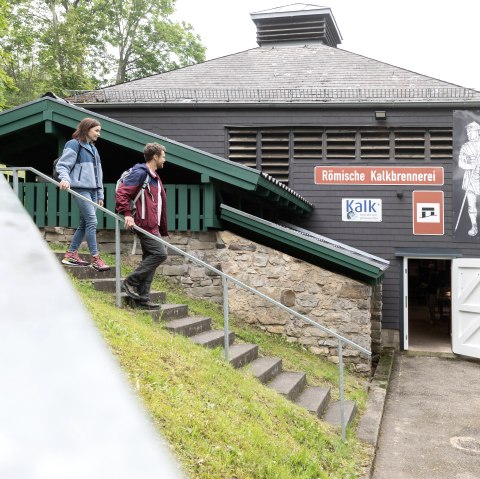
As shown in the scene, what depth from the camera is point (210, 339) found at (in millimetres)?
7035

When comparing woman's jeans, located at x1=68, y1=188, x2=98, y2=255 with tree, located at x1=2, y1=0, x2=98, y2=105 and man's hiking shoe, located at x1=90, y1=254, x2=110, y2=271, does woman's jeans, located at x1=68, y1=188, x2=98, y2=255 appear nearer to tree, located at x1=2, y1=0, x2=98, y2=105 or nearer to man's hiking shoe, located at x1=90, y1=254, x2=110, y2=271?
man's hiking shoe, located at x1=90, y1=254, x2=110, y2=271

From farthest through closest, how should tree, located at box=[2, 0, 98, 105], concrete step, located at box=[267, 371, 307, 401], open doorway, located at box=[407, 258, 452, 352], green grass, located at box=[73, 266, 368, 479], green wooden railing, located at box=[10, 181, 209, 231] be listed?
tree, located at box=[2, 0, 98, 105] → open doorway, located at box=[407, 258, 452, 352] → green wooden railing, located at box=[10, 181, 209, 231] → concrete step, located at box=[267, 371, 307, 401] → green grass, located at box=[73, 266, 368, 479]

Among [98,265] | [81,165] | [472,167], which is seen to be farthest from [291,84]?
[98,265]

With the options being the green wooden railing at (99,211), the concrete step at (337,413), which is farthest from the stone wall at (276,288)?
the concrete step at (337,413)

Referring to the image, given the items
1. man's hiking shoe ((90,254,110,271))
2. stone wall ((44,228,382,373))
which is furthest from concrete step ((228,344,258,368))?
stone wall ((44,228,382,373))

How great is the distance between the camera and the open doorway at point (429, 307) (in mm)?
14031

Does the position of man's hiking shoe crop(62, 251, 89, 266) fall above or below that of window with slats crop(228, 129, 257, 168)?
below

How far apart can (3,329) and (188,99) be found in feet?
44.1

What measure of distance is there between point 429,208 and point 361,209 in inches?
58.4

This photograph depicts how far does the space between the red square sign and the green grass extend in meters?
7.52

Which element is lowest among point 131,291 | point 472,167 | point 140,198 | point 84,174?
point 131,291

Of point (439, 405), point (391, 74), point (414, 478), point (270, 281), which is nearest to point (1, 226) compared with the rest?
point (414, 478)

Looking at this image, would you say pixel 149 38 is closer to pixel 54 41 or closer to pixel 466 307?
pixel 54 41

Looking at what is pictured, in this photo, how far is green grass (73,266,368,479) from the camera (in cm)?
398
